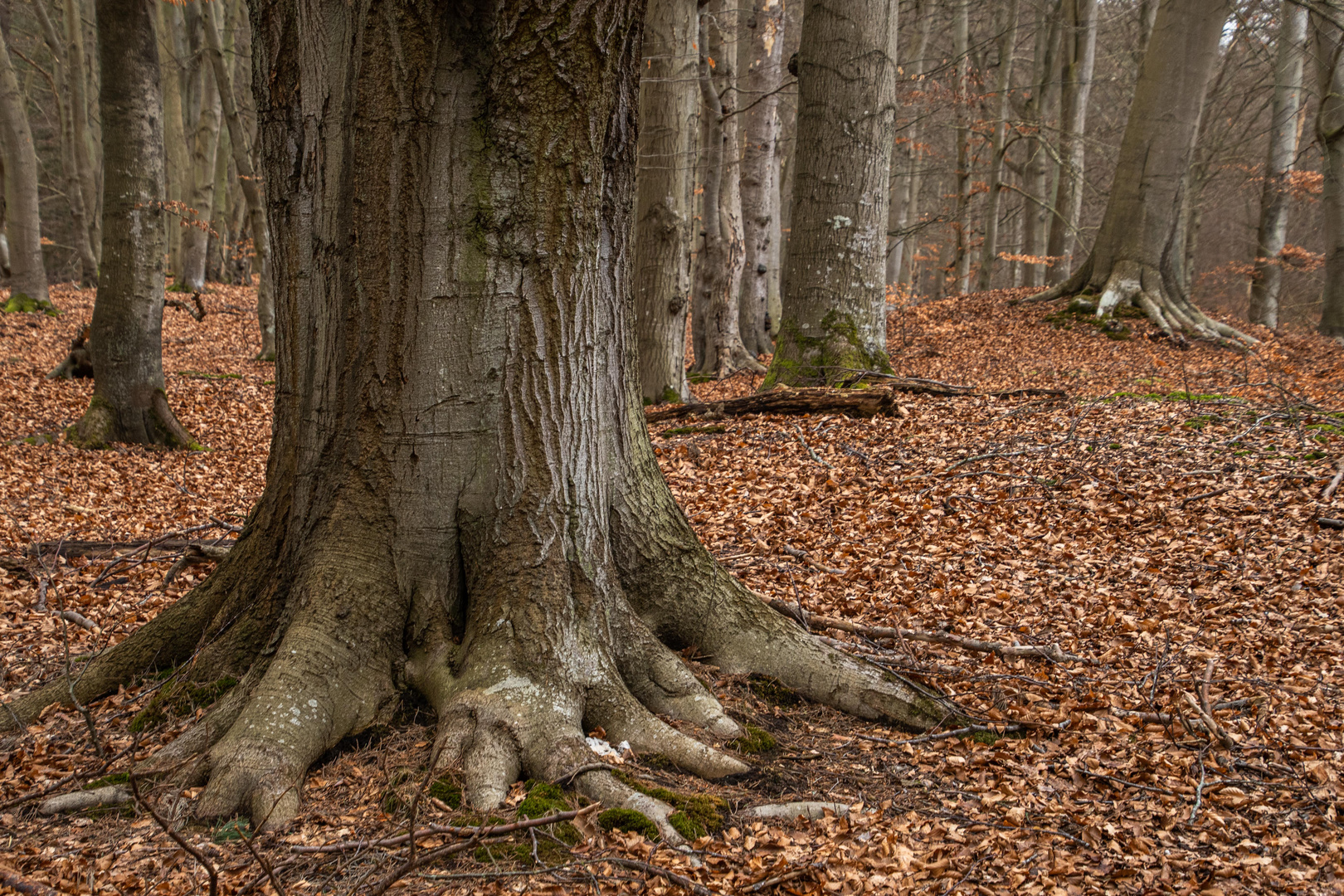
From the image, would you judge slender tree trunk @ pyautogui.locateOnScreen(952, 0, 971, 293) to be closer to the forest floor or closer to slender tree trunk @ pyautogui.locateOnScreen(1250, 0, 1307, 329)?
slender tree trunk @ pyautogui.locateOnScreen(1250, 0, 1307, 329)

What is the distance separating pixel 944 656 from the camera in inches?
157

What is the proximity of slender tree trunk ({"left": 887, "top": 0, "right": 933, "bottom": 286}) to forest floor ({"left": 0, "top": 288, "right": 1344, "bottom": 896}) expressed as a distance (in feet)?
33.0

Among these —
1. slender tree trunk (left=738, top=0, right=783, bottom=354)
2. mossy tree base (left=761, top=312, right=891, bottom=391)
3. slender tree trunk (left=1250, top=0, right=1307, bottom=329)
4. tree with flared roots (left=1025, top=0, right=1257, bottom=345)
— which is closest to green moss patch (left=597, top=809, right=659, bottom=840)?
mossy tree base (left=761, top=312, right=891, bottom=391)

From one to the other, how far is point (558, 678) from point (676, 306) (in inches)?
259

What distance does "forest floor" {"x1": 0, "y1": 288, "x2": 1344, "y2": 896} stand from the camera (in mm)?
2426

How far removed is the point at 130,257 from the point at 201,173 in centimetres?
1398

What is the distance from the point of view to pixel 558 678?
3010 millimetres

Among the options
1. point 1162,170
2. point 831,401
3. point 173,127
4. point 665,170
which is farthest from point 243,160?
point 1162,170

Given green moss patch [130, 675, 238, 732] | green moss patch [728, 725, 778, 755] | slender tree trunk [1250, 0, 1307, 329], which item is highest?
slender tree trunk [1250, 0, 1307, 329]

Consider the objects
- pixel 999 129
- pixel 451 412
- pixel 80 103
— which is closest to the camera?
pixel 451 412

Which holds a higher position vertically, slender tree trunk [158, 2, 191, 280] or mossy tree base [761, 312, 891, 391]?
slender tree trunk [158, 2, 191, 280]

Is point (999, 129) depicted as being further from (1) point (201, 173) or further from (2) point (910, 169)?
(1) point (201, 173)

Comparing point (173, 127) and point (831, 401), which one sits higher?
point (173, 127)

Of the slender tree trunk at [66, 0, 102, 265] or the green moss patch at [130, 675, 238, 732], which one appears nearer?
the green moss patch at [130, 675, 238, 732]
